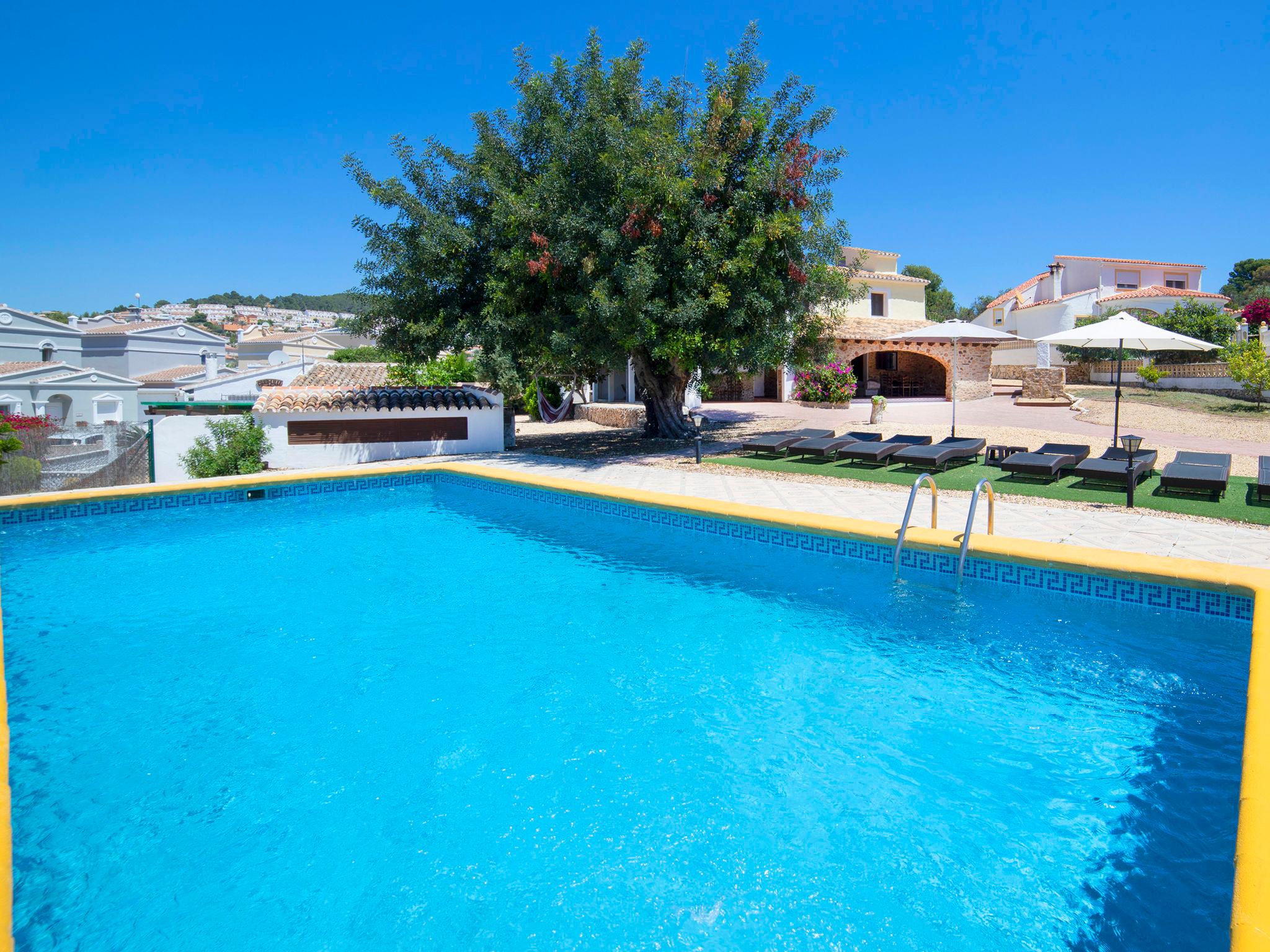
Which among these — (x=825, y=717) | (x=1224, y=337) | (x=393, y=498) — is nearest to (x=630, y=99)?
(x=393, y=498)

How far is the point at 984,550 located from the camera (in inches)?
302

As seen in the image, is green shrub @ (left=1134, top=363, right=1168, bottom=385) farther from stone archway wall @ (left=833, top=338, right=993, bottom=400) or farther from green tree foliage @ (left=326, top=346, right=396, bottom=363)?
green tree foliage @ (left=326, top=346, right=396, bottom=363)

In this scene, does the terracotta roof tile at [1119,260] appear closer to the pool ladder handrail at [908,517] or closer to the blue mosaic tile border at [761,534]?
the blue mosaic tile border at [761,534]

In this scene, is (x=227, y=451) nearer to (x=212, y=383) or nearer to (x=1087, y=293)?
(x=212, y=383)

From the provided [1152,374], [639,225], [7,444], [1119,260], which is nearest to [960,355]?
[1152,374]

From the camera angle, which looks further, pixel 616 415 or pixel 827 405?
pixel 616 415

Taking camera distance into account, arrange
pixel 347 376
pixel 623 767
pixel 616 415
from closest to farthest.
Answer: pixel 623 767 < pixel 616 415 < pixel 347 376

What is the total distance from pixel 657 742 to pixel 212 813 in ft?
8.84

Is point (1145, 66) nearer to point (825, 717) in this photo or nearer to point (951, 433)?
point (951, 433)

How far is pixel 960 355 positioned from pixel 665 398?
13.2 m

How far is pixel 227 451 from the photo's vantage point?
49.8 feet

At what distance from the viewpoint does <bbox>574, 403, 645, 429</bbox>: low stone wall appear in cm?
2342

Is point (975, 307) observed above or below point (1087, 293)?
above

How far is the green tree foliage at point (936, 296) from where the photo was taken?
64562mm
